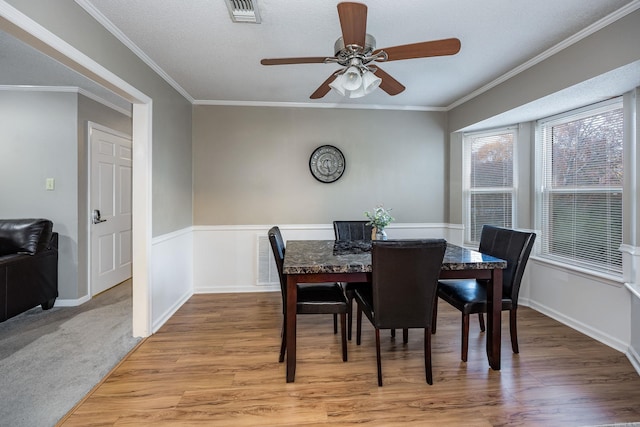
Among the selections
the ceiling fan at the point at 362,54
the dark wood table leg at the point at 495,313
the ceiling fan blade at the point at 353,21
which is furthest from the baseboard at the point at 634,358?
the ceiling fan blade at the point at 353,21

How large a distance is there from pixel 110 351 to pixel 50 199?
6.80 feet

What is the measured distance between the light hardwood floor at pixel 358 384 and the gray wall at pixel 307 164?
65.0 inches

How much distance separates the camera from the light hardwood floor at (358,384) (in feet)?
5.48

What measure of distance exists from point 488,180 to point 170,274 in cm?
386

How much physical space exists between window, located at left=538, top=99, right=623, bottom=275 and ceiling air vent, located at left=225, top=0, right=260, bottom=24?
301 centimetres

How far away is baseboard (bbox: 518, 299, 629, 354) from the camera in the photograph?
238 cm

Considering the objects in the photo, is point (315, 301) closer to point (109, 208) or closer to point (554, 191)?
point (554, 191)

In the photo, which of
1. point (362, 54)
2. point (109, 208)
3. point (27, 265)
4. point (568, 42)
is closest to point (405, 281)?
point (362, 54)

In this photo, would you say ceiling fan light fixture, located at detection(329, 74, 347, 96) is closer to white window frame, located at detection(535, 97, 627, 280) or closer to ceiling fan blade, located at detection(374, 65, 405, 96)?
ceiling fan blade, located at detection(374, 65, 405, 96)

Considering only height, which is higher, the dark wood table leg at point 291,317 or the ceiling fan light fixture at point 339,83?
the ceiling fan light fixture at point 339,83

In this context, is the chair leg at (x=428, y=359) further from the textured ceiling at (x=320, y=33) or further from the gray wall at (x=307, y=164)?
the gray wall at (x=307, y=164)

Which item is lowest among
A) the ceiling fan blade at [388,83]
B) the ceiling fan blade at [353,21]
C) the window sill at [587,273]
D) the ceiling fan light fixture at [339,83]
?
the window sill at [587,273]

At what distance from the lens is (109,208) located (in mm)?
3922

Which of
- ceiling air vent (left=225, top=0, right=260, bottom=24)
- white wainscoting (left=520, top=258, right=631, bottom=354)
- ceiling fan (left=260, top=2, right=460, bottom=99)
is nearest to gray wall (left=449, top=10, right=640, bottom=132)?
A: ceiling fan (left=260, top=2, right=460, bottom=99)
